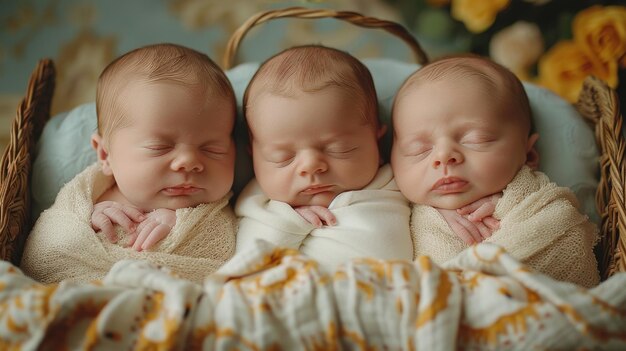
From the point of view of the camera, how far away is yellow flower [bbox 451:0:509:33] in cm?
211

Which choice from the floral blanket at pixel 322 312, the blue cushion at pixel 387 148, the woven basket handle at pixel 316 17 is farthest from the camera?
the woven basket handle at pixel 316 17

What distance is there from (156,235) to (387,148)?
0.63m

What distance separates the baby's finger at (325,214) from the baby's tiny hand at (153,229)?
32 cm

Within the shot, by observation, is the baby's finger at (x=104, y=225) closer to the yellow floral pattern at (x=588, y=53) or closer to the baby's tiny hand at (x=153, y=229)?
the baby's tiny hand at (x=153, y=229)

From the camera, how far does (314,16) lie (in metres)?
1.62

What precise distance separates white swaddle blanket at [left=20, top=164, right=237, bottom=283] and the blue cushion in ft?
0.38

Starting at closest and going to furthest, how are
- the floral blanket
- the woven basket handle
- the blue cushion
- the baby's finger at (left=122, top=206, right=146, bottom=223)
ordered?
the floral blanket
the baby's finger at (left=122, top=206, right=146, bottom=223)
the blue cushion
the woven basket handle

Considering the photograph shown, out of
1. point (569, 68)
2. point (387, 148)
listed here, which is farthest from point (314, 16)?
point (569, 68)

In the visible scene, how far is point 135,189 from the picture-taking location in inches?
51.6

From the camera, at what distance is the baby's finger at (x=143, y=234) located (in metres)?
1.25

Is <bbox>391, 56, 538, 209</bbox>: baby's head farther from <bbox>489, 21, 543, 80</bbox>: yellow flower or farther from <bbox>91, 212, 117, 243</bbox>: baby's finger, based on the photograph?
<bbox>489, 21, 543, 80</bbox>: yellow flower

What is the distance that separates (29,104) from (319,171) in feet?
2.49

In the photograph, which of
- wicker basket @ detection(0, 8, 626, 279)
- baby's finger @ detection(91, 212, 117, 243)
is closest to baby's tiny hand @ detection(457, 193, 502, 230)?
wicker basket @ detection(0, 8, 626, 279)

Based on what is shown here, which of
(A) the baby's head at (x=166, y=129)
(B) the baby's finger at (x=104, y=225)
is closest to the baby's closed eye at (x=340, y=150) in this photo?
(A) the baby's head at (x=166, y=129)
